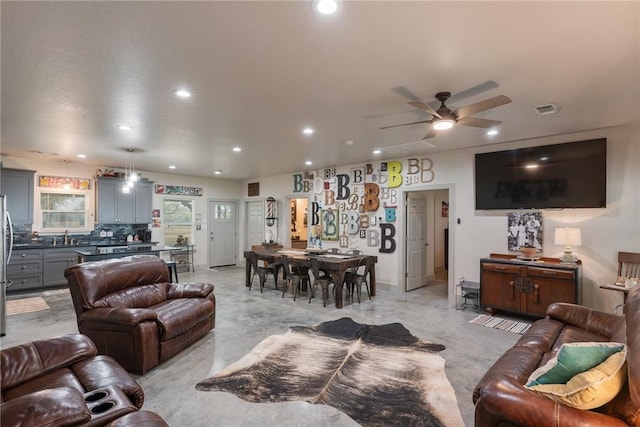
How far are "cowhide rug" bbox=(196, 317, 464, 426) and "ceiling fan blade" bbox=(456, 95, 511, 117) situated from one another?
243 centimetres

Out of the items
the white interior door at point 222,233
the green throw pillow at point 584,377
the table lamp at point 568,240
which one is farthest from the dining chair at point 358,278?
the white interior door at point 222,233

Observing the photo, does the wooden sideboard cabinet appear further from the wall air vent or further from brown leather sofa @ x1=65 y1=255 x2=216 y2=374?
brown leather sofa @ x1=65 y1=255 x2=216 y2=374

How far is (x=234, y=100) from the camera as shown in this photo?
328 centimetres

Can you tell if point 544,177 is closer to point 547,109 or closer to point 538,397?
point 547,109

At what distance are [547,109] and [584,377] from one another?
2972mm

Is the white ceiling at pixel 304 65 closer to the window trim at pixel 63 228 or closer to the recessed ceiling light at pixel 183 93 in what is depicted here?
the recessed ceiling light at pixel 183 93

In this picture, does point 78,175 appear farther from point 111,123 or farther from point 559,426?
point 559,426

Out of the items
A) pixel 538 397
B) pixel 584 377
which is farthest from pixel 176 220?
pixel 584 377

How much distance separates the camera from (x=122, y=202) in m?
7.31

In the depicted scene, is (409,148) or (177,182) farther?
(177,182)

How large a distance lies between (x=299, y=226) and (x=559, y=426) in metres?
9.17

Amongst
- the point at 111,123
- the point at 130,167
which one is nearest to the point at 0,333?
the point at 111,123

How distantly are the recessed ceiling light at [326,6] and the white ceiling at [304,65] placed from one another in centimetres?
6

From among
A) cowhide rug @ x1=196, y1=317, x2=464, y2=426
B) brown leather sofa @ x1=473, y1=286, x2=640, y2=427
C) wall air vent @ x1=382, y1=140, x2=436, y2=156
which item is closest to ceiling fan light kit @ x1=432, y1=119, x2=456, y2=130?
wall air vent @ x1=382, y1=140, x2=436, y2=156
